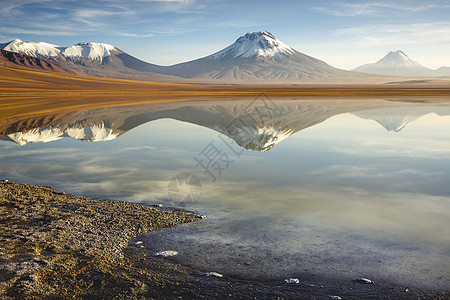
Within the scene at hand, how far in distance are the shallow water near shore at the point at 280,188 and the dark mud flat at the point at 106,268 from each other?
0.94ft

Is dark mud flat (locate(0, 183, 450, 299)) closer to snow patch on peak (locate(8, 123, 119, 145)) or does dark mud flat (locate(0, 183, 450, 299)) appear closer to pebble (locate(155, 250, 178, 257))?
pebble (locate(155, 250, 178, 257))

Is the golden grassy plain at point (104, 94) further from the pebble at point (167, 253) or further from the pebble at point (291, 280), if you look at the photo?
the pebble at point (291, 280)

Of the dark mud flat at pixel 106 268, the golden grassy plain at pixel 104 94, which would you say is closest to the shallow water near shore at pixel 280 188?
the dark mud flat at pixel 106 268

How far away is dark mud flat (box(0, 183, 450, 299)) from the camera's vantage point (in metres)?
4.79

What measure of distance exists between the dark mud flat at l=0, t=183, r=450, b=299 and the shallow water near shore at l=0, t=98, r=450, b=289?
0.29 metres

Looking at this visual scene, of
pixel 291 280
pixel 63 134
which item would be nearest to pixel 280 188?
pixel 291 280

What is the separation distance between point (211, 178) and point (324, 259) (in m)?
5.33

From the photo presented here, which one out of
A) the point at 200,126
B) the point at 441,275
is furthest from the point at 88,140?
the point at 441,275

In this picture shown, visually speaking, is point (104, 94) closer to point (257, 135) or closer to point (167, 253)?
point (257, 135)

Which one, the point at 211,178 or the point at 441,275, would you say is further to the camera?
the point at 211,178

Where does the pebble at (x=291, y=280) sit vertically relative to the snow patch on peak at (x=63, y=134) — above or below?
below

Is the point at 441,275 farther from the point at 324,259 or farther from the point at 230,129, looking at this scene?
the point at 230,129

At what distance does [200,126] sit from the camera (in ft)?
74.6

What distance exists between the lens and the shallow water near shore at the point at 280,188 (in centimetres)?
572
